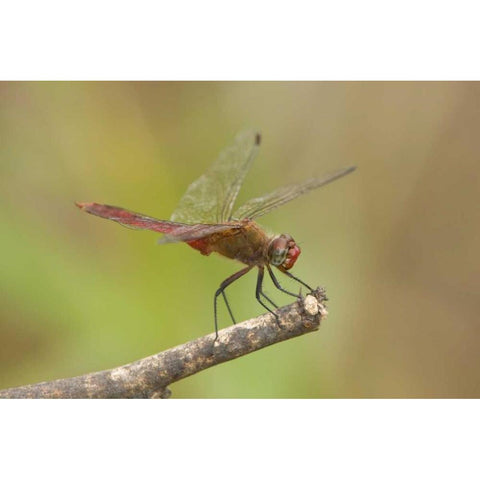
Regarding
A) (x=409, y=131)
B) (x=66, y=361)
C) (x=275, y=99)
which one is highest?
(x=275, y=99)

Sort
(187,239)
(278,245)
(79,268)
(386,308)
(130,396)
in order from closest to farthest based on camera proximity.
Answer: (130,396)
(187,239)
(278,245)
(79,268)
(386,308)

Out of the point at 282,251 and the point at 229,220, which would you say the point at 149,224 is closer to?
the point at 229,220

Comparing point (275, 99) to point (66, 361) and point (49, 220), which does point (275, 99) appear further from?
point (66, 361)

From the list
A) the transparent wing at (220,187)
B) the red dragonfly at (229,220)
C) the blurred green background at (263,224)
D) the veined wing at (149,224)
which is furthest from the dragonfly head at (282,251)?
the blurred green background at (263,224)

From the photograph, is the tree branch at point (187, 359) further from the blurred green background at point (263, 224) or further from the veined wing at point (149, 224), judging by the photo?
the blurred green background at point (263, 224)

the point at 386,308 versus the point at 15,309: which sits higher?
the point at 15,309

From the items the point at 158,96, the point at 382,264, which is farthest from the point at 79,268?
the point at 382,264
